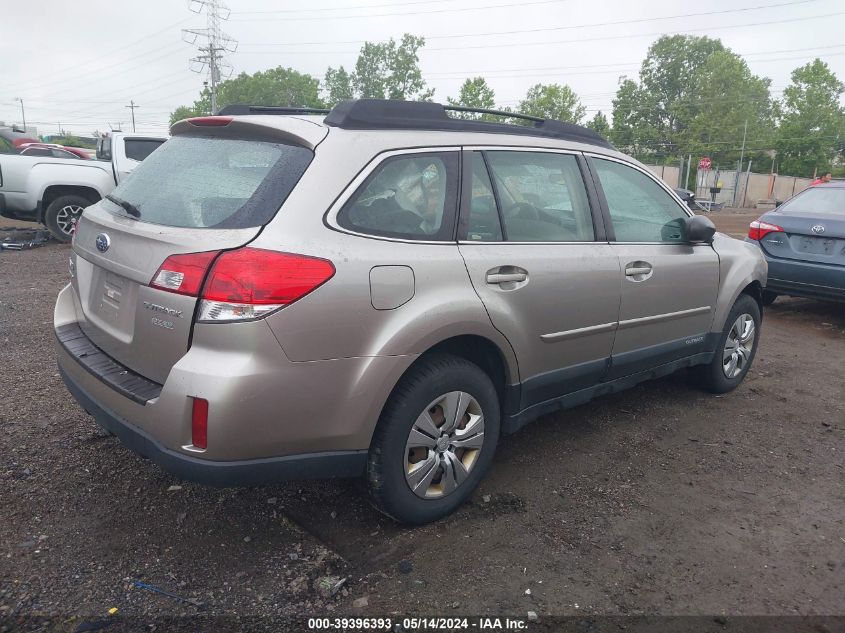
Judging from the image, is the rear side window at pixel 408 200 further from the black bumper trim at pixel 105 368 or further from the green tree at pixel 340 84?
the green tree at pixel 340 84

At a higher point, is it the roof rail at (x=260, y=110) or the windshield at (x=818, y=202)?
the roof rail at (x=260, y=110)

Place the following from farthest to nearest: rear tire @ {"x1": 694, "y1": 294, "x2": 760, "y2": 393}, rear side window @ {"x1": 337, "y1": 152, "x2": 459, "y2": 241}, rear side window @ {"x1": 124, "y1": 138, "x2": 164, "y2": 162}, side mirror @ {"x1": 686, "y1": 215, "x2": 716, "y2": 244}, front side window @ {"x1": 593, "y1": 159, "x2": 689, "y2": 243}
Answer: rear side window @ {"x1": 124, "y1": 138, "x2": 164, "y2": 162}, rear tire @ {"x1": 694, "y1": 294, "x2": 760, "y2": 393}, side mirror @ {"x1": 686, "y1": 215, "x2": 716, "y2": 244}, front side window @ {"x1": 593, "y1": 159, "x2": 689, "y2": 243}, rear side window @ {"x1": 337, "y1": 152, "x2": 459, "y2": 241}

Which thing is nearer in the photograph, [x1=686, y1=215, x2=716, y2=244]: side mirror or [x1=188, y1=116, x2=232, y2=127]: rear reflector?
[x1=188, y1=116, x2=232, y2=127]: rear reflector

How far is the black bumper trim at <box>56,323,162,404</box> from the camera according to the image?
8.34 ft

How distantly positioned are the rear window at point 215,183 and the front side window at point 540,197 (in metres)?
1.08

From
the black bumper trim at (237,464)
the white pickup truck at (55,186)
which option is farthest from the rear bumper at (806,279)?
the white pickup truck at (55,186)

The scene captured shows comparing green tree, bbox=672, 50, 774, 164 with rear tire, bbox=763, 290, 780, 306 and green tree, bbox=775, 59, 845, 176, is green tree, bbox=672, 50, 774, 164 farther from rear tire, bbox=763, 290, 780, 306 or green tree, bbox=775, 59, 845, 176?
rear tire, bbox=763, 290, 780, 306

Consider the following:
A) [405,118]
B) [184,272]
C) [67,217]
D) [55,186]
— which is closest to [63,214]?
[67,217]

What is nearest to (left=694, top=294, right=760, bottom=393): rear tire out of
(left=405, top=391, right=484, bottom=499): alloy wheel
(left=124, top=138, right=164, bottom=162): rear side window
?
(left=405, top=391, right=484, bottom=499): alloy wheel

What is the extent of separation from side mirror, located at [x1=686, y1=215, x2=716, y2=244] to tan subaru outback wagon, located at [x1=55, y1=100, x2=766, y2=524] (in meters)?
0.60

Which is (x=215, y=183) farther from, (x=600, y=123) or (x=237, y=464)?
(x=600, y=123)

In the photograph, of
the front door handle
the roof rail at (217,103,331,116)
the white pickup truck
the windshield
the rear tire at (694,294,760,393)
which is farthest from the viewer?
the white pickup truck

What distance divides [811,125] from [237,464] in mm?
70928

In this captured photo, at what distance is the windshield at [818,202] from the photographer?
7.30 m
